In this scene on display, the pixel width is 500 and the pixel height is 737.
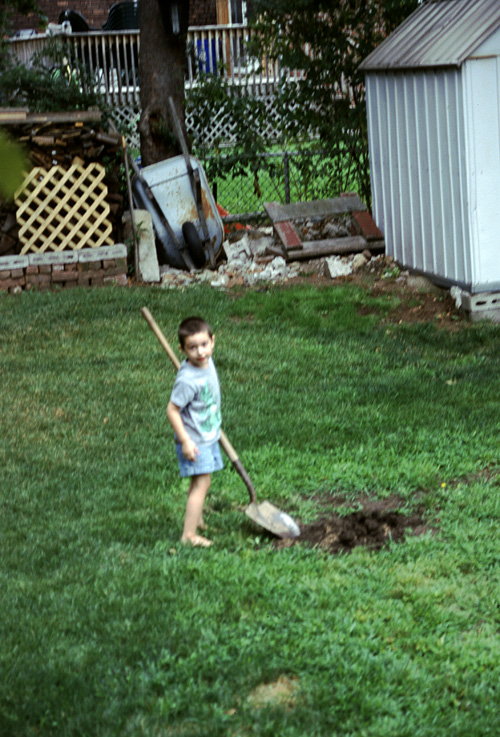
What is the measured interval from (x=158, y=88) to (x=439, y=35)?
4402mm

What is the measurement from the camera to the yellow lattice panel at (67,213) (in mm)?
9938

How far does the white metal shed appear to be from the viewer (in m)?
7.59

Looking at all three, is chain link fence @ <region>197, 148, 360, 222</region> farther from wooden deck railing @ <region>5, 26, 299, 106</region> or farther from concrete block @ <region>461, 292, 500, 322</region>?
wooden deck railing @ <region>5, 26, 299, 106</region>

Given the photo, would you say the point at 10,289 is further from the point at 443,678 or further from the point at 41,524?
the point at 443,678

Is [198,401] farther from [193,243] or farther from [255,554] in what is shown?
[193,243]

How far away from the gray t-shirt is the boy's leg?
7.5 inches

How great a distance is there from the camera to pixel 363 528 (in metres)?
4.49

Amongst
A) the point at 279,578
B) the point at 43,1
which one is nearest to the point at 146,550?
the point at 279,578

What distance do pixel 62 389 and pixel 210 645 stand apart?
150 inches

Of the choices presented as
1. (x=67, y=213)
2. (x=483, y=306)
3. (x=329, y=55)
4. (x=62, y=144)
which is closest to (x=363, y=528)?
(x=483, y=306)

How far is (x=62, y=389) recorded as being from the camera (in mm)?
6918

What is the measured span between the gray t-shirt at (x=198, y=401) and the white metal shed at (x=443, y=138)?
4.25m

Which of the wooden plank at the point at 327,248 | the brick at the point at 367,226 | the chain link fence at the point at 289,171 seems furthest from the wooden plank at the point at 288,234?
the chain link fence at the point at 289,171

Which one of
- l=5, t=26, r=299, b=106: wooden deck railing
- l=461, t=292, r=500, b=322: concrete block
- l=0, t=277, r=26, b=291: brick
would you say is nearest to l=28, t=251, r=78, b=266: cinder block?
l=0, t=277, r=26, b=291: brick
